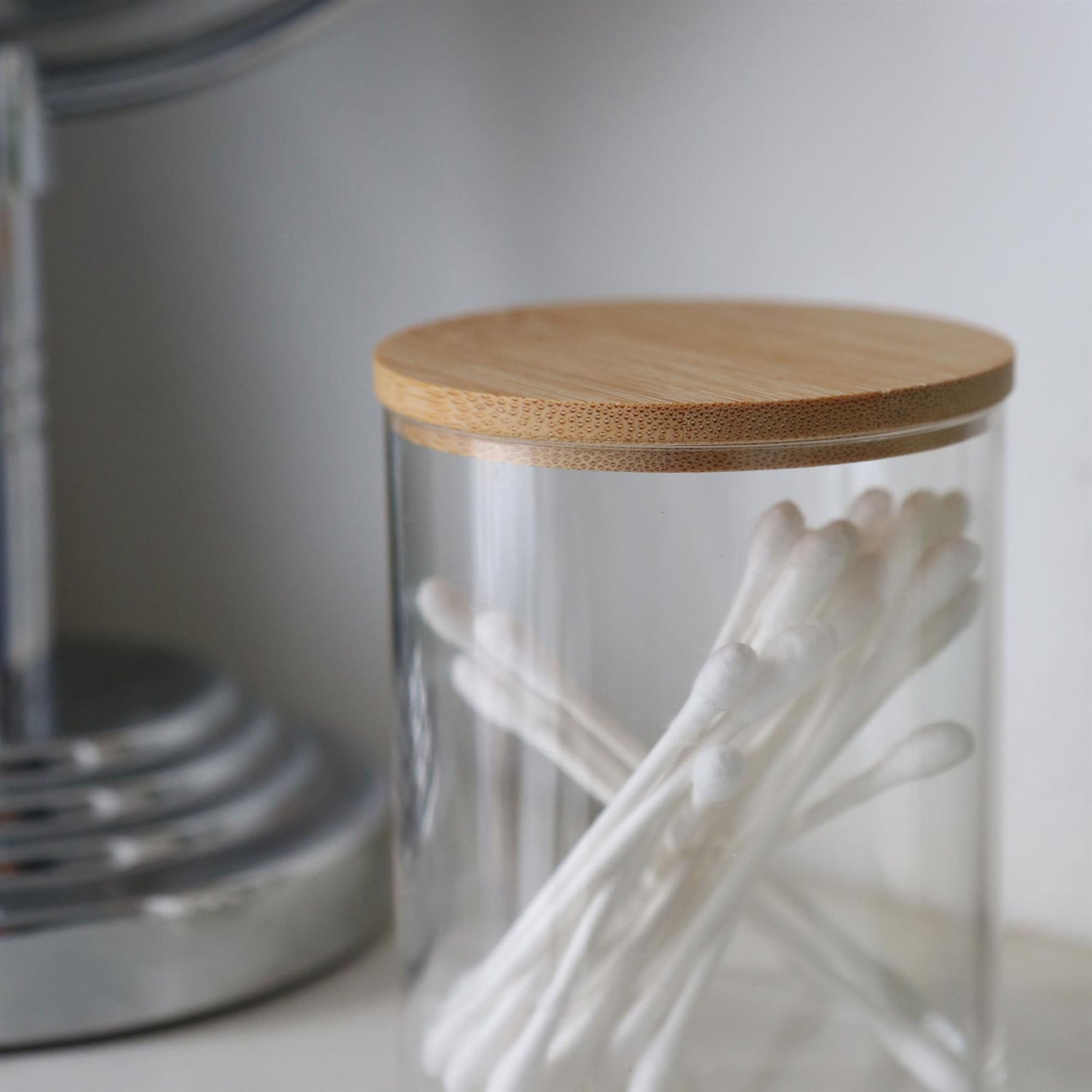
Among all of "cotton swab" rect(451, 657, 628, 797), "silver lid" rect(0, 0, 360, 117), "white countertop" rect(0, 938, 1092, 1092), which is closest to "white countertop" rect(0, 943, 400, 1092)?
"white countertop" rect(0, 938, 1092, 1092)

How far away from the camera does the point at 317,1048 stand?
521mm

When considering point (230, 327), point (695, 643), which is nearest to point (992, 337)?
point (695, 643)

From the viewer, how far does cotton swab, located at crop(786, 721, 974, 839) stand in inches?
17.1

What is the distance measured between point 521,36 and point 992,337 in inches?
10.1

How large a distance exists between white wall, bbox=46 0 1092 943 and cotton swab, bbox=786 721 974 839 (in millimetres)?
136

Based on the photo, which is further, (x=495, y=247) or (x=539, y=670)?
(x=495, y=247)

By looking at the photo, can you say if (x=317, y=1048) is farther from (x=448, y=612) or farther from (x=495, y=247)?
(x=495, y=247)

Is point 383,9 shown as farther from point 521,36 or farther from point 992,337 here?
point 992,337

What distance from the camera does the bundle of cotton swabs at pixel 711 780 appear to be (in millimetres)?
398

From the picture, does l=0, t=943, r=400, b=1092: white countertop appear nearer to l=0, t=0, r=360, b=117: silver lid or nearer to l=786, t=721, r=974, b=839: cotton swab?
l=786, t=721, r=974, b=839: cotton swab

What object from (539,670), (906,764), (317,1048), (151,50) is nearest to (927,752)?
(906,764)

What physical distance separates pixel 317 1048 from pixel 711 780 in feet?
0.67

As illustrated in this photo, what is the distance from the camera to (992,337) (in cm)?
45

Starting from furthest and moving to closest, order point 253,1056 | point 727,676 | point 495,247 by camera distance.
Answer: point 495,247 → point 253,1056 → point 727,676
